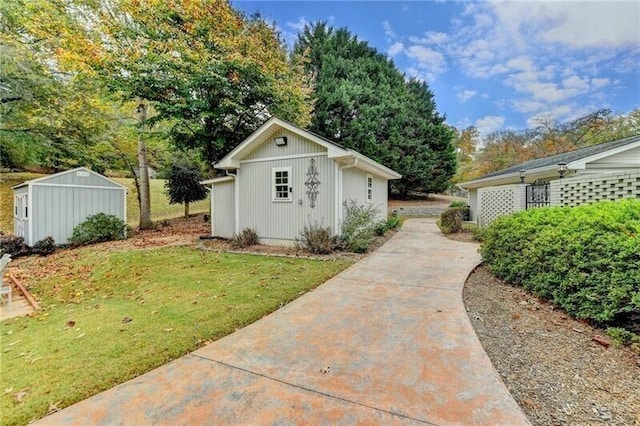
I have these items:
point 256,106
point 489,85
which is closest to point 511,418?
point 256,106

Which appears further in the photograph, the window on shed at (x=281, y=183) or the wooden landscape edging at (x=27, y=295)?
the window on shed at (x=281, y=183)

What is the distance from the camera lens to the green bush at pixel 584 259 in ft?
10.0

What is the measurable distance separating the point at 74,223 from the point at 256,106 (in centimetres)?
848

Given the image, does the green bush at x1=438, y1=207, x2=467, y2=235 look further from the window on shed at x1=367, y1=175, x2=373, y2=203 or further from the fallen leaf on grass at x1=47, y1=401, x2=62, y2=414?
the fallen leaf on grass at x1=47, y1=401, x2=62, y2=414

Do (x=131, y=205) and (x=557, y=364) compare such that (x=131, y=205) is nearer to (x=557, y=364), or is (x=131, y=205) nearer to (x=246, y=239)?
(x=246, y=239)

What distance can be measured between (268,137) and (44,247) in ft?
28.6

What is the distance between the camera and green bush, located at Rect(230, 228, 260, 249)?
931cm

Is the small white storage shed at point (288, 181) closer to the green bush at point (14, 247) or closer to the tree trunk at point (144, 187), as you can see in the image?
the tree trunk at point (144, 187)

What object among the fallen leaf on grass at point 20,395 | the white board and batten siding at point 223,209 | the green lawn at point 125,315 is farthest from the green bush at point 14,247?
the fallen leaf on grass at point 20,395

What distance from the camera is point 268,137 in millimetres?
9391

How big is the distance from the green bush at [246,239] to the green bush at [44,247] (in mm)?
6422

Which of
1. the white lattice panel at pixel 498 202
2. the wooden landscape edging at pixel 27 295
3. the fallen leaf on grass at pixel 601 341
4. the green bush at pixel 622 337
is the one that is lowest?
the wooden landscape edging at pixel 27 295

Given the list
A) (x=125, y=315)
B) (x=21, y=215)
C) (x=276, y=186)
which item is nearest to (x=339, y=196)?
(x=276, y=186)

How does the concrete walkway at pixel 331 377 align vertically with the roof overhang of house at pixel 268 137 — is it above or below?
below
